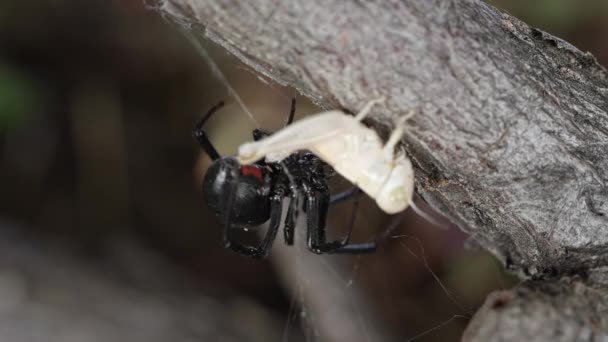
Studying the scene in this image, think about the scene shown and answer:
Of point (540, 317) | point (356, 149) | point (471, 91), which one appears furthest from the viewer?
point (356, 149)

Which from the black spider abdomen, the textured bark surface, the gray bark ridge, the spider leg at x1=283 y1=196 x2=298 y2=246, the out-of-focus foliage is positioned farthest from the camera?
the out-of-focus foliage

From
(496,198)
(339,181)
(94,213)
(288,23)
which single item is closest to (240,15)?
(288,23)

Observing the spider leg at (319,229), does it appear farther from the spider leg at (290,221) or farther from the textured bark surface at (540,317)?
the textured bark surface at (540,317)

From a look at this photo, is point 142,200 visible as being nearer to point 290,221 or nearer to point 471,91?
point 290,221

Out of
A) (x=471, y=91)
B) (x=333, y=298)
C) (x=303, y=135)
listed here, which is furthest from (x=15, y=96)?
(x=471, y=91)

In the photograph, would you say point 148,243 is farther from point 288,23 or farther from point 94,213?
point 288,23

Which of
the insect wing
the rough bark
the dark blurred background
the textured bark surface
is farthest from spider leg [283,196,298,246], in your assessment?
the textured bark surface

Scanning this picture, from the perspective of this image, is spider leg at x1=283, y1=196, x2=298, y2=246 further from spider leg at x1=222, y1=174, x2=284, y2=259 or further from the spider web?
the spider web
